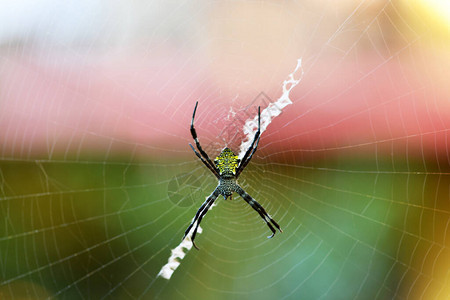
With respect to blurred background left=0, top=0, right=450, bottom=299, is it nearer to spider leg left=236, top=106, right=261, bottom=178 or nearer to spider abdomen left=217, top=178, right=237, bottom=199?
spider leg left=236, top=106, right=261, bottom=178

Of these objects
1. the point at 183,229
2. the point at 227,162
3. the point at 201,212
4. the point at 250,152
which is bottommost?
the point at 183,229

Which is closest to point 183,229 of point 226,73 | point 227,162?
point 227,162

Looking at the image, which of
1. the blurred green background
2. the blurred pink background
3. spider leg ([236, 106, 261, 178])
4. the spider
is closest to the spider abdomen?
the spider

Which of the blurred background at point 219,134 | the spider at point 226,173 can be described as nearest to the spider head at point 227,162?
the spider at point 226,173

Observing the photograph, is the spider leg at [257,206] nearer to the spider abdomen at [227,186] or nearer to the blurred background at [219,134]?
the spider abdomen at [227,186]

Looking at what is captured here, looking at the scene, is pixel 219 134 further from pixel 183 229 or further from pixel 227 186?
pixel 183 229

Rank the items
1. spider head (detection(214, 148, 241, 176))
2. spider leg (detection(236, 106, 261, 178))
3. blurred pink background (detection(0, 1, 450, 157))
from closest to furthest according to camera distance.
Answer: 1. blurred pink background (detection(0, 1, 450, 157))
2. spider leg (detection(236, 106, 261, 178))
3. spider head (detection(214, 148, 241, 176))
